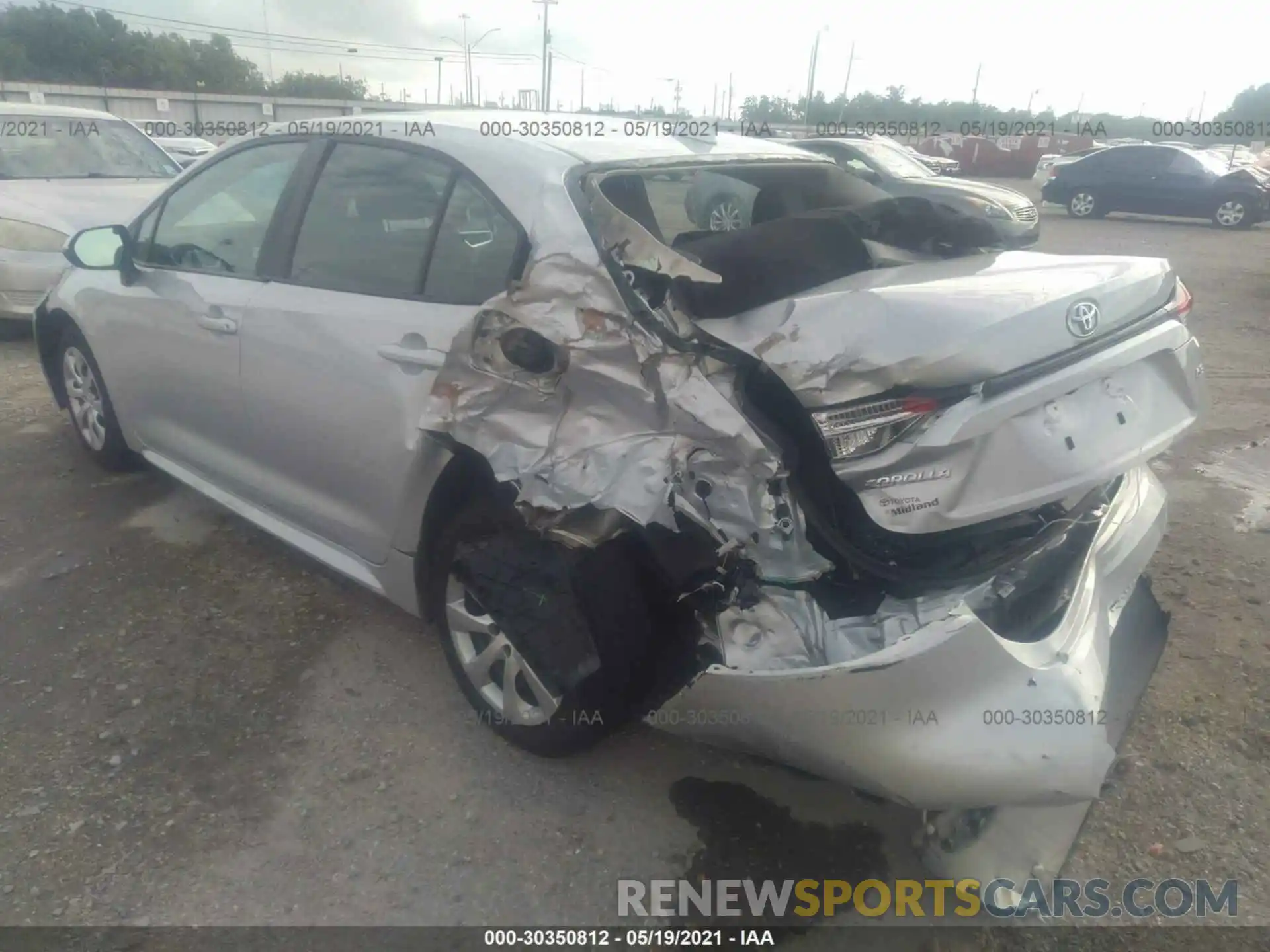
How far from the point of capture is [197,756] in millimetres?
2648

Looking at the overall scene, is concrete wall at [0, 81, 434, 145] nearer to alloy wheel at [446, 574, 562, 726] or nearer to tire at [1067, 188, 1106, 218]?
tire at [1067, 188, 1106, 218]

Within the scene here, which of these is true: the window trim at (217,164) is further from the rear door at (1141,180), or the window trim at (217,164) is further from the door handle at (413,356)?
the rear door at (1141,180)

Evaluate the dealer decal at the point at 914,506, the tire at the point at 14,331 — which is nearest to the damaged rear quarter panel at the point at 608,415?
the dealer decal at the point at 914,506

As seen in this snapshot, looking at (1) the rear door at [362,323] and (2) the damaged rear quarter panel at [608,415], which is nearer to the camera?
(2) the damaged rear quarter panel at [608,415]

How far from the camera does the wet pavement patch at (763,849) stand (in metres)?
2.21

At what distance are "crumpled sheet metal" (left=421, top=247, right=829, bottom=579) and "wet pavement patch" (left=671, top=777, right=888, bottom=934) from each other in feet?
2.60

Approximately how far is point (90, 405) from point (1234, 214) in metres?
19.9

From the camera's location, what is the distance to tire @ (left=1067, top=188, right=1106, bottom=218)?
745 inches

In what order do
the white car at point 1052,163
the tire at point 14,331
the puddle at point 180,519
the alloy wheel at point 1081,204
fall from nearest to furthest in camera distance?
the puddle at point 180,519, the tire at point 14,331, the alloy wheel at point 1081,204, the white car at point 1052,163

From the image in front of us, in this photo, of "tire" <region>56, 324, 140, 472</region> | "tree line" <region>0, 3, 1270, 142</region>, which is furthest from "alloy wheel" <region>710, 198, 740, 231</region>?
"tree line" <region>0, 3, 1270, 142</region>

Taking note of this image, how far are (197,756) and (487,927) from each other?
42.7 inches

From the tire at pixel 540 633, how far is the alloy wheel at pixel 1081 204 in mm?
20066

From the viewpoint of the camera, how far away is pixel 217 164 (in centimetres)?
354

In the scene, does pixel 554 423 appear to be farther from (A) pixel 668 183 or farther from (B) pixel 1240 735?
(B) pixel 1240 735
